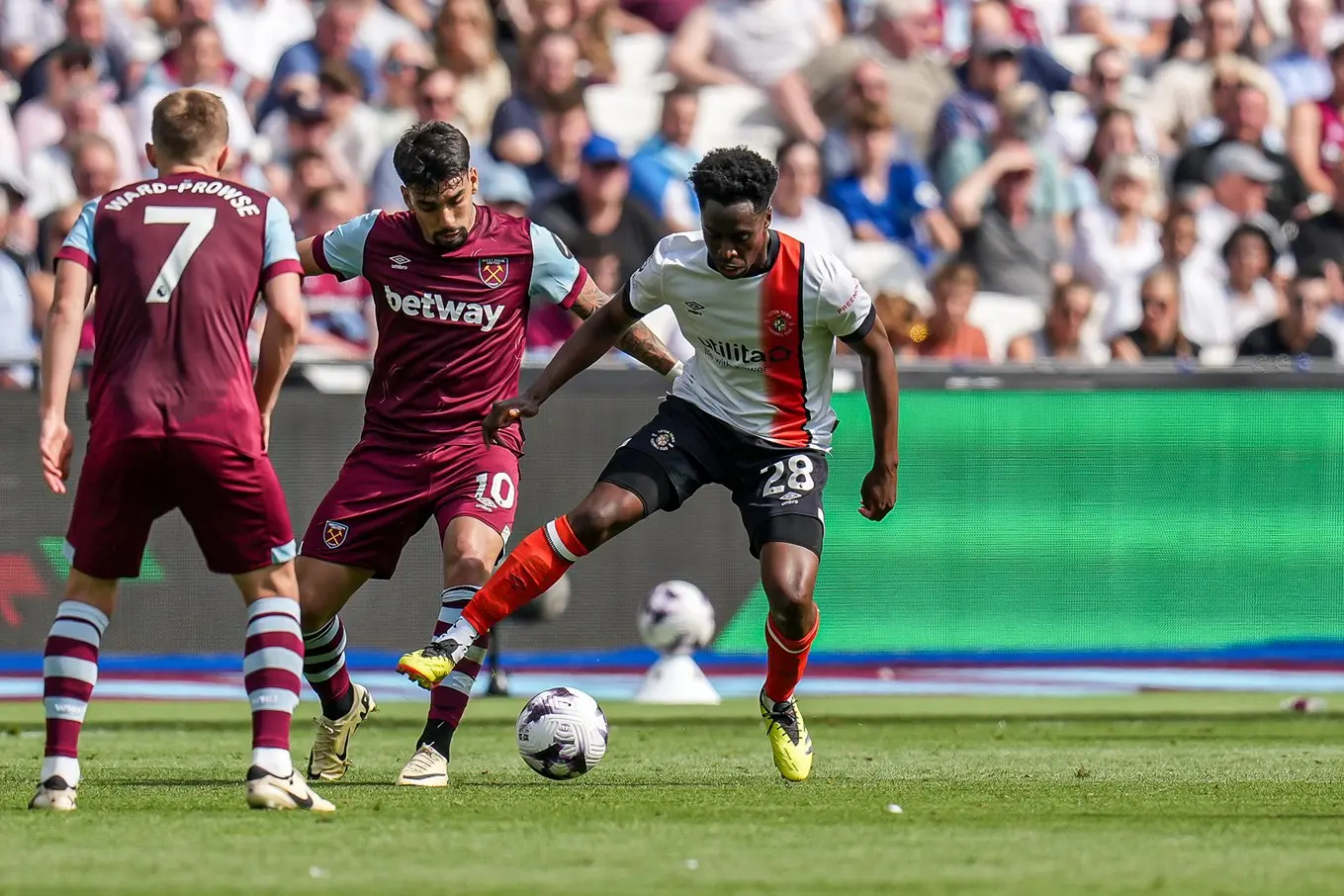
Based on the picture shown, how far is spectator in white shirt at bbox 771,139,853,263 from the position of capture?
56.2 feet

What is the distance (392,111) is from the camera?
1791 cm

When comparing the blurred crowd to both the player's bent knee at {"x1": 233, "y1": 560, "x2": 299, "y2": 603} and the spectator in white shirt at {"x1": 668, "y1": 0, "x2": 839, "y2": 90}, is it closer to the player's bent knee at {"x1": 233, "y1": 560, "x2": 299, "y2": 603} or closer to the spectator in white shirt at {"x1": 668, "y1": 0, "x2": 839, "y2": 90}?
the spectator in white shirt at {"x1": 668, "y1": 0, "x2": 839, "y2": 90}

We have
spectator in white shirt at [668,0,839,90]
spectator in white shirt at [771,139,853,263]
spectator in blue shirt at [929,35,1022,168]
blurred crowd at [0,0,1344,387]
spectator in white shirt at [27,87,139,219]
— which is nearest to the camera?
blurred crowd at [0,0,1344,387]

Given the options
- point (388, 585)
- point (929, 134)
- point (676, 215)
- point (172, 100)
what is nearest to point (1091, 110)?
point (929, 134)

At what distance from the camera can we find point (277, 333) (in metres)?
7.02

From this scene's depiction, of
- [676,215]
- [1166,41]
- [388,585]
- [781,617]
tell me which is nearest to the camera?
[781,617]

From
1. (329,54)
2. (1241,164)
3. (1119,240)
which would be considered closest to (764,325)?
(1119,240)

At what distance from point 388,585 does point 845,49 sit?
7186mm

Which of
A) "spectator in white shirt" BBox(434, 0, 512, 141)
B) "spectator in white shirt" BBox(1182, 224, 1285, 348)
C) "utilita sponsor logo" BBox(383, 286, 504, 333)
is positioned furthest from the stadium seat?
"utilita sponsor logo" BBox(383, 286, 504, 333)

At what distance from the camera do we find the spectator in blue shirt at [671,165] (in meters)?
17.3

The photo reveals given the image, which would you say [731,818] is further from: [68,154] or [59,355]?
[68,154]

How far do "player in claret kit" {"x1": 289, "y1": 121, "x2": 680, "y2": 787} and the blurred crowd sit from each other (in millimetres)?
5934

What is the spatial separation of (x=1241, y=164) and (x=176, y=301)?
45.0 ft

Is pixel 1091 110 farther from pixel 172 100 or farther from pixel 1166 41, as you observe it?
pixel 172 100
